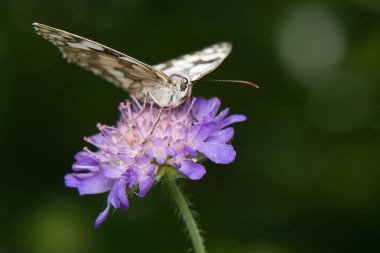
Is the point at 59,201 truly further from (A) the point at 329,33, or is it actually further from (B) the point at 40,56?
(A) the point at 329,33

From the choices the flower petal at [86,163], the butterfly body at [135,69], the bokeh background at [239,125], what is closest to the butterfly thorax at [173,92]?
the butterfly body at [135,69]

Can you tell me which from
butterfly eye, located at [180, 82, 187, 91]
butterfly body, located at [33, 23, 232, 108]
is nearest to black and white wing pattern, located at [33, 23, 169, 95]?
butterfly body, located at [33, 23, 232, 108]

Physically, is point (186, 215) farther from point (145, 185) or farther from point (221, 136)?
point (221, 136)

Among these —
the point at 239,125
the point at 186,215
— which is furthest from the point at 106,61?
the point at 239,125

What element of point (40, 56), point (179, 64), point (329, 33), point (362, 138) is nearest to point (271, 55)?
point (329, 33)

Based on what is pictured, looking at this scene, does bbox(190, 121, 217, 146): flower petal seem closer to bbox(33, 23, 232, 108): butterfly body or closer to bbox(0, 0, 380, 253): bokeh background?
bbox(33, 23, 232, 108): butterfly body

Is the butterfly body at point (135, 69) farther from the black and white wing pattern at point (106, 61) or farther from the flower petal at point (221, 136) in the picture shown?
the flower petal at point (221, 136)
